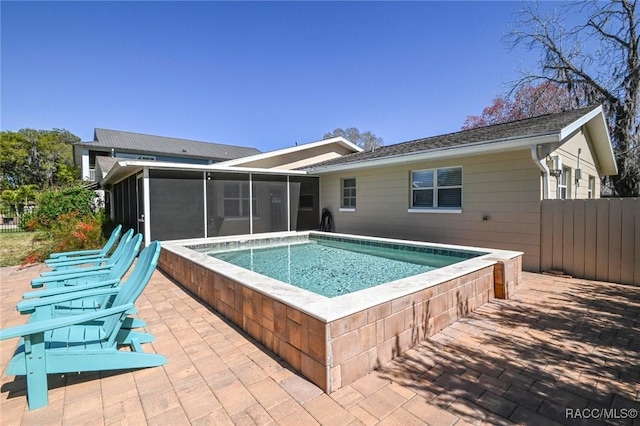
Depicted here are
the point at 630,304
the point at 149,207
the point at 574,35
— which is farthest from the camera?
the point at 574,35

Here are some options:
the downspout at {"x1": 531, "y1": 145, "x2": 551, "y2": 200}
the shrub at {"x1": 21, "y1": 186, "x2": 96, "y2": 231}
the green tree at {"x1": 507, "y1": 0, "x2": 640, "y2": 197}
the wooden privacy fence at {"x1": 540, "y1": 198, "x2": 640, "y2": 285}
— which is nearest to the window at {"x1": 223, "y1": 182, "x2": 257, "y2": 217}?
the shrub at {"x1": 21, "y1": 186, "x2": 96, "y2": 231}

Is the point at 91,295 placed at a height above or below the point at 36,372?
above

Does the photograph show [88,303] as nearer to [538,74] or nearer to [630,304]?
[630,304]

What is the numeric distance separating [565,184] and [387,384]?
921 centimetres

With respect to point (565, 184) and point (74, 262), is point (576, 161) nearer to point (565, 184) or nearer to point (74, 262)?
point (565, 184)

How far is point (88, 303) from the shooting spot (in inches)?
140

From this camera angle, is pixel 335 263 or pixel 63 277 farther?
pixel 335 263

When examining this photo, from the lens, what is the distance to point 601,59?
14305mm

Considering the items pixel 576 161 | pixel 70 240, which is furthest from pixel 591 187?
pixel 70 240

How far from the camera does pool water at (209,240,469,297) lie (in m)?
5.52

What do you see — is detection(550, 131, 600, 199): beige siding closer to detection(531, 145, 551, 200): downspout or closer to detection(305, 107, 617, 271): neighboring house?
detection(305, 107, 617, 271): neighboring house

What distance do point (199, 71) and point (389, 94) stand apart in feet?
34.8

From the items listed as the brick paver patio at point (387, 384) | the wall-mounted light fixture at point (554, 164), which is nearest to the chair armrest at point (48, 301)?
the brick paver patio at point (387, 384)

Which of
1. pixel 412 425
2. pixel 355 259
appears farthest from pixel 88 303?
pixel 355 259
